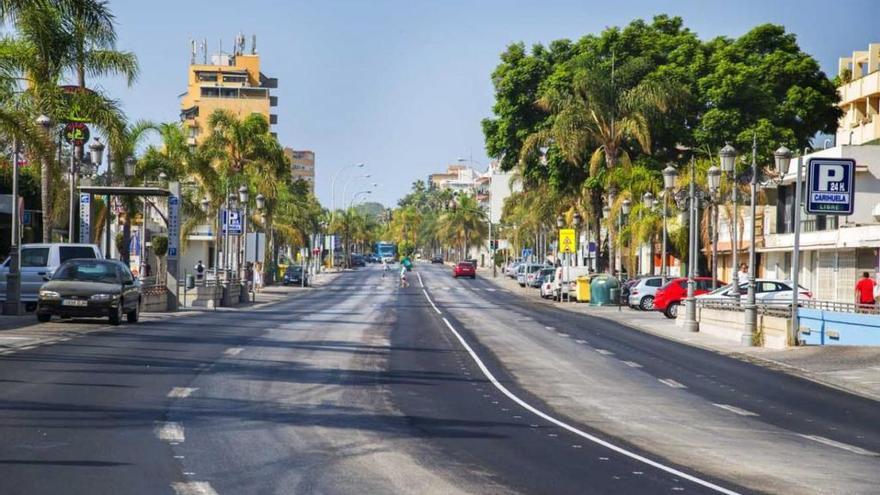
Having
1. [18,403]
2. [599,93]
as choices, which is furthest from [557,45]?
[18,403]

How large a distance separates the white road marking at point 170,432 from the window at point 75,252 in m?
24.6

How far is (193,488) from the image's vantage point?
961 cm

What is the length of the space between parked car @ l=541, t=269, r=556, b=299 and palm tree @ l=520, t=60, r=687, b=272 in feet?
16.7

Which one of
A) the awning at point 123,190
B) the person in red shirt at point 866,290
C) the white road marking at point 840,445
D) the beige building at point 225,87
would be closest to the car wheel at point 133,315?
the awning at point 123,190

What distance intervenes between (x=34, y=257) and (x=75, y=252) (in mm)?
1556

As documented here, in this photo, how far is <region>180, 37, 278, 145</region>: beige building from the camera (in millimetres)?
152800

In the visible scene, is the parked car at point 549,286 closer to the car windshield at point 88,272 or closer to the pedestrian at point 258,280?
the pedestrian at point 258,280

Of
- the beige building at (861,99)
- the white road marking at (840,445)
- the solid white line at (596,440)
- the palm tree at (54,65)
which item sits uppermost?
the beige building at (861,99)

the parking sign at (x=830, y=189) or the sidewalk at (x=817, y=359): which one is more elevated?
the parking sign at (x=830, y=189)

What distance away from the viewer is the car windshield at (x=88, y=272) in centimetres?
3120

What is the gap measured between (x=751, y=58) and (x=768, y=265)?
1146cm

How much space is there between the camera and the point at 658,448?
524 inches

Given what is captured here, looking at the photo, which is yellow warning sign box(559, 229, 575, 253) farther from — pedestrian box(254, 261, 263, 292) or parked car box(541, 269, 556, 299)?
pedestrian box(254, 261, 263, 292)

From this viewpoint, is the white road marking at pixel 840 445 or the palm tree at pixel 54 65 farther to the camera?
the palm tree at pixel 54 65
